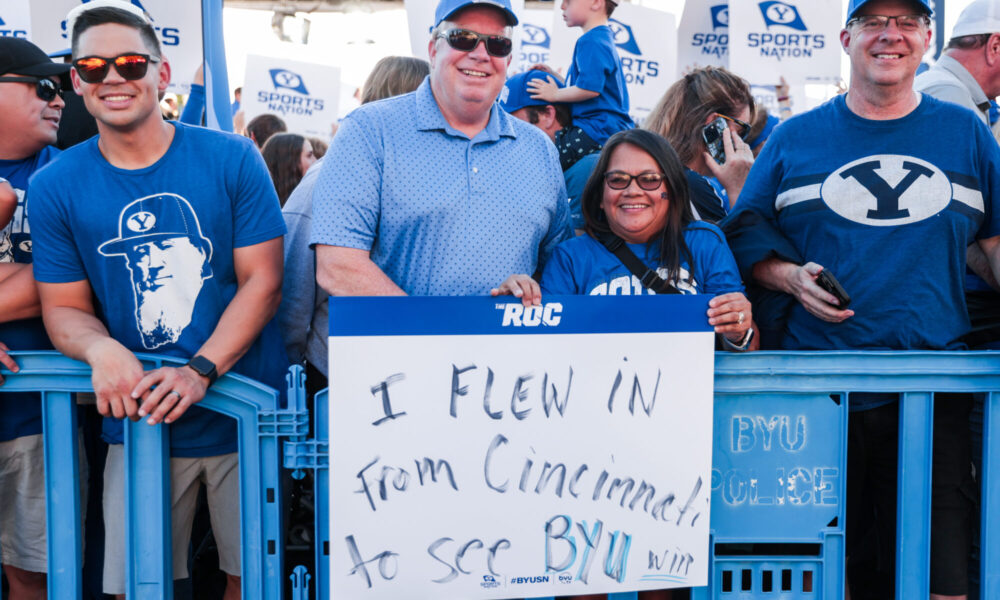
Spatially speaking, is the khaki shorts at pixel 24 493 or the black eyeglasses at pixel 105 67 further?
the khaki shorts at pixel 24 493

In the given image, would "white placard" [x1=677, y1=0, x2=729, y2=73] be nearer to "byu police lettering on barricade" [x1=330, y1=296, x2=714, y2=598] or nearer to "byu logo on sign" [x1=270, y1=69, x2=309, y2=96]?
"byu logo on sign" [x1=270, y1=69, x2=309, y2=96]

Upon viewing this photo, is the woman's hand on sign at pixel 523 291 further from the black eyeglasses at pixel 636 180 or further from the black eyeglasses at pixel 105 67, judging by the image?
the black eyeglasses at pixel 105 67

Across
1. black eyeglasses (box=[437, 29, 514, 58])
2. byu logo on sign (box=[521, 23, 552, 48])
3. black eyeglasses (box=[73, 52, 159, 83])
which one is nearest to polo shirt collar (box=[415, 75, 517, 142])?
black eyeglasses (box=[437, 29, 514, 58])

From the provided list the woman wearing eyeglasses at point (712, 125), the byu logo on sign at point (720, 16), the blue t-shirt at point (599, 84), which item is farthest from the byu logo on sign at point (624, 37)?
the woman wearing eyeglasses at point (712, 125)

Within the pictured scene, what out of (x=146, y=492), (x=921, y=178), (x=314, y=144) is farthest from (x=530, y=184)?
(x=314, y=144)

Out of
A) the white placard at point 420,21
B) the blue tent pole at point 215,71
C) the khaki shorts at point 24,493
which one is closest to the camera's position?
the khaki shorts at point 24,493

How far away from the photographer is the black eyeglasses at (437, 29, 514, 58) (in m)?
2.56

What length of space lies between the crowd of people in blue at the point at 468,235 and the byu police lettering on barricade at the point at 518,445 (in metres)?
0.19

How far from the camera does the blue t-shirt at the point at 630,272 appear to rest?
8.34 ft

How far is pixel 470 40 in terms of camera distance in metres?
2.56

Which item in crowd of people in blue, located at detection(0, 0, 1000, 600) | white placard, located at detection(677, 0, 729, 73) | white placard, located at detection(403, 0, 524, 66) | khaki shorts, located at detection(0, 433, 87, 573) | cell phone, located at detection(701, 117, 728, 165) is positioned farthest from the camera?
white placard, located at detection(677, 0, 729, 73)

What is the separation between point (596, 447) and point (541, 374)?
0.79 feet

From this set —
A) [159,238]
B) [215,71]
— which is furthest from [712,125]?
[215,71]

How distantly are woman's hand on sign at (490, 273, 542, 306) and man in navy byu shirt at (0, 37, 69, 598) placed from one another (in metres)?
1.40
